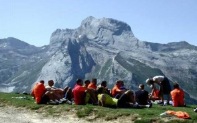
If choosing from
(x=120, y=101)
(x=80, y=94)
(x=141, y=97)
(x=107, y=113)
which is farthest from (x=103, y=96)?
(x=141, y=97)

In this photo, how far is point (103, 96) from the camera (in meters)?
28.5

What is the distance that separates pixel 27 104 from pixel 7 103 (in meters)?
3.21

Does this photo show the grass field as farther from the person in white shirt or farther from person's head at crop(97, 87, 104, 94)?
the person in white shirt

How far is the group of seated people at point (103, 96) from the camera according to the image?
2856 centimetres

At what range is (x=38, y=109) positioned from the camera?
97.5 ft

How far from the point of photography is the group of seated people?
1125 inches

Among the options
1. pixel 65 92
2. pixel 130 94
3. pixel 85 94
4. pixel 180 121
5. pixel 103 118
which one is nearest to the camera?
pixel 180 121

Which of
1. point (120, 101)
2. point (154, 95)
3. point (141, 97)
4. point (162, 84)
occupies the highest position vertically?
point (162, 84)

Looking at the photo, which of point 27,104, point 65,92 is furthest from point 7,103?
point 65,92

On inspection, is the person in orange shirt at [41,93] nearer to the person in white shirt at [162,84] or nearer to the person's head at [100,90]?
the person's head at [100,90]

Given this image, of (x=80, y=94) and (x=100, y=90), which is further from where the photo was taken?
(x=80, y=94)

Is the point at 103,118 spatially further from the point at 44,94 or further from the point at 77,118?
the point at 44,94

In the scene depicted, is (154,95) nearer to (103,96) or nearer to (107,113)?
(103,96)

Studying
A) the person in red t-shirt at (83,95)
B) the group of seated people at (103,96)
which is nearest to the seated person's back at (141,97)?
the group of seated people at (103,96)
